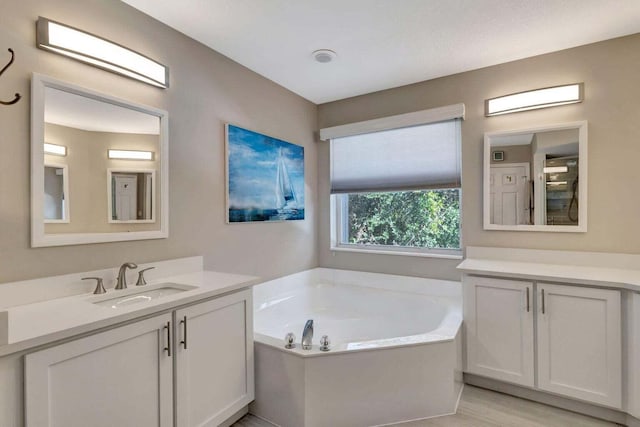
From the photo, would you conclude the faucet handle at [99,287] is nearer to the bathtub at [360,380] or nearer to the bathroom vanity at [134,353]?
the bathroom vanity at [134,353]

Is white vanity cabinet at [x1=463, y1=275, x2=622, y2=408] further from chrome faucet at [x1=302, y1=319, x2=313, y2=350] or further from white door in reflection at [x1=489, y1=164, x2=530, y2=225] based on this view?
chrome faucet at [x1=302, y1=319, x2=313, y2=350]

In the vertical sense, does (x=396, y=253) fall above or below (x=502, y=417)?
above

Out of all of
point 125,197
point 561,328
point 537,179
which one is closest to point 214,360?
point 125,197

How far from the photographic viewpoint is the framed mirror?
90.4 inches

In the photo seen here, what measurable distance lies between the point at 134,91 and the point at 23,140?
0.63m

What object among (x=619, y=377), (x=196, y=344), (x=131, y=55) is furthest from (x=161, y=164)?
(x=619, y=377)

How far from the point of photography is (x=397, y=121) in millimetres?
2967

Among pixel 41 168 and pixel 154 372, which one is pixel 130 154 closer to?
pixel 41 168

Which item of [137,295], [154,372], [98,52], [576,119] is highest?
[98,52]

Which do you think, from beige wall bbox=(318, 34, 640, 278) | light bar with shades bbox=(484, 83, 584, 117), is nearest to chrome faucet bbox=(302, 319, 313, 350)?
beige wall bbox=(318, 34, 640, 278)

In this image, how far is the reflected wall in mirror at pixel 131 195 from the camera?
1739 mm

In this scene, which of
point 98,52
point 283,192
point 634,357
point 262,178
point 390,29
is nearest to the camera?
point 98,52

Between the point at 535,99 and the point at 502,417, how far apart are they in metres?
2.23

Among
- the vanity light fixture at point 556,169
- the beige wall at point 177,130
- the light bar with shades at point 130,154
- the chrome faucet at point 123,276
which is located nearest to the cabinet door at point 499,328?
the vanity light fixture at point 556,169
